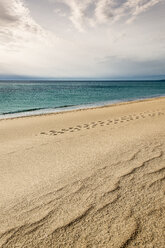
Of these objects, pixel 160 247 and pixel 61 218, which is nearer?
pixel 160 247

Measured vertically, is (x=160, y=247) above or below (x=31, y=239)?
above

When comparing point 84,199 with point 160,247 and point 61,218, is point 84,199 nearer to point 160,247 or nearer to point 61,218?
point 61,218

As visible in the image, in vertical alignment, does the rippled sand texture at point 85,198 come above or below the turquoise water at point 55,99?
above

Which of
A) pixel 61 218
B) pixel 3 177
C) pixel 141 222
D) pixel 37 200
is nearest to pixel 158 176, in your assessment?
pixel 141 222

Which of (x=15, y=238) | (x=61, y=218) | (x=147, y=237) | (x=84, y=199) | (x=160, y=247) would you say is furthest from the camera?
(x=84, y=199)

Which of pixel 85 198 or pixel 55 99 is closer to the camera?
pixel 85 198

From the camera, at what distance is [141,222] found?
1577mm

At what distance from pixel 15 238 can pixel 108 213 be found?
33.6 inches

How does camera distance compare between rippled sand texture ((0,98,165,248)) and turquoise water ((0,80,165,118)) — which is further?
turquoise water ((0,80,165,118))

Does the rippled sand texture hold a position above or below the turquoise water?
above

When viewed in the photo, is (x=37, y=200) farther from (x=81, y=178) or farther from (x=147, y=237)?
(x=147, y=237)

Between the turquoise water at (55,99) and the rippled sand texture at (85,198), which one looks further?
the turquoise water at (55,99)

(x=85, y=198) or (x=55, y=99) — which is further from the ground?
(x=85, y=198)

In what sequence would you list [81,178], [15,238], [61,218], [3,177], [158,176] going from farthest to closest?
1. [3,177]
2. [81,178]
3. [158,176]
4. [61,218]
5. [15,238]
